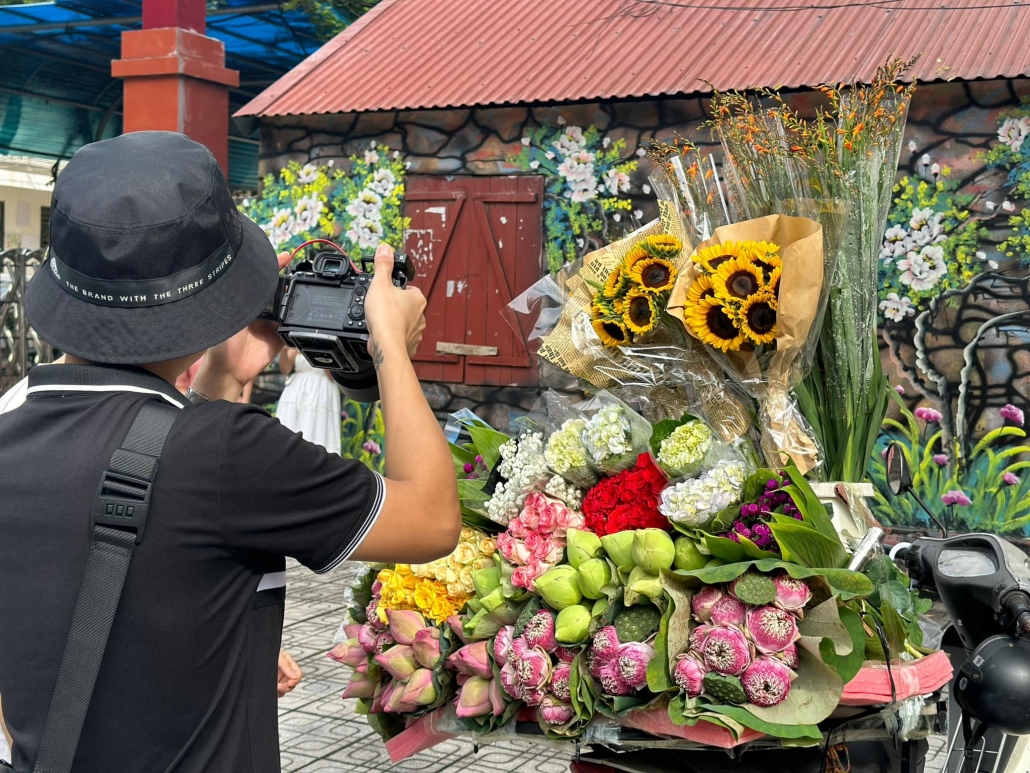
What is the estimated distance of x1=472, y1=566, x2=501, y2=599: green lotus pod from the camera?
240 cm

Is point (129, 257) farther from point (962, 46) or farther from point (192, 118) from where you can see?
point (192, 118)

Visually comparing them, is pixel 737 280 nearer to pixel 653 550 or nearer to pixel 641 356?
pixel 641 356

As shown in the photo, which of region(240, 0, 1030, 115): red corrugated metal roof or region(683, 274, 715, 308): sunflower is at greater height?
region(240, 0, 1030, 115): red corrugated metal roof

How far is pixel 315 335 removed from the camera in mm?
1893

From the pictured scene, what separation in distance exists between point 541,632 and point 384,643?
0.46m

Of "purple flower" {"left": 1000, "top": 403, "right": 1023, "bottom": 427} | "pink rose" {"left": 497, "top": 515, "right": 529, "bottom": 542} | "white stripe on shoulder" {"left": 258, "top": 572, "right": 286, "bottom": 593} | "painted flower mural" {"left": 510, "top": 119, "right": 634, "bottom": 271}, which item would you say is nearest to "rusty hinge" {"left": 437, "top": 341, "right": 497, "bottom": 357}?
"painted flower mural" {"left": 510, "top": 119, "right": 634, "bottom": 271}

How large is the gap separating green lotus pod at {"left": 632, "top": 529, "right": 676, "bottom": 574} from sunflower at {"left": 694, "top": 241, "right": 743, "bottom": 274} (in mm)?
571

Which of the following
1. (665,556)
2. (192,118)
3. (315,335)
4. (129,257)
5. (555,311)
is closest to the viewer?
(129,257)

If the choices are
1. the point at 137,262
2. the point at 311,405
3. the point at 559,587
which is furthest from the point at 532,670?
the point at 311,405

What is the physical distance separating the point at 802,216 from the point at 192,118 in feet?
24.4

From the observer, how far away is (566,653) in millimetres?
2182

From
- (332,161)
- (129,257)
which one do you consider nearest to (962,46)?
(332,161)

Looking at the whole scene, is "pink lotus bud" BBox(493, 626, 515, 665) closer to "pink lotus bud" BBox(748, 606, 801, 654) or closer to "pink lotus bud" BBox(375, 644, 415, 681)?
"pink lotus bud" BBox(375, 644, 415, 681)

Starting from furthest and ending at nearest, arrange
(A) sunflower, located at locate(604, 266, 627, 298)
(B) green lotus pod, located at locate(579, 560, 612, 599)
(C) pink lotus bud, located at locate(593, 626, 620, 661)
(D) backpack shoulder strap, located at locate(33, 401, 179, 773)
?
1. (A) sunflower, located at locate(604, 266, 627, 298)
2. (B) green lotus pod, located at locate(579, 560, 612, 599)
3. (C) pink lotus bud, located at locate(593, 626, 620, 661)
4. (D) backpack shoulder strap, located at locate(33, 401, 179, 773)
